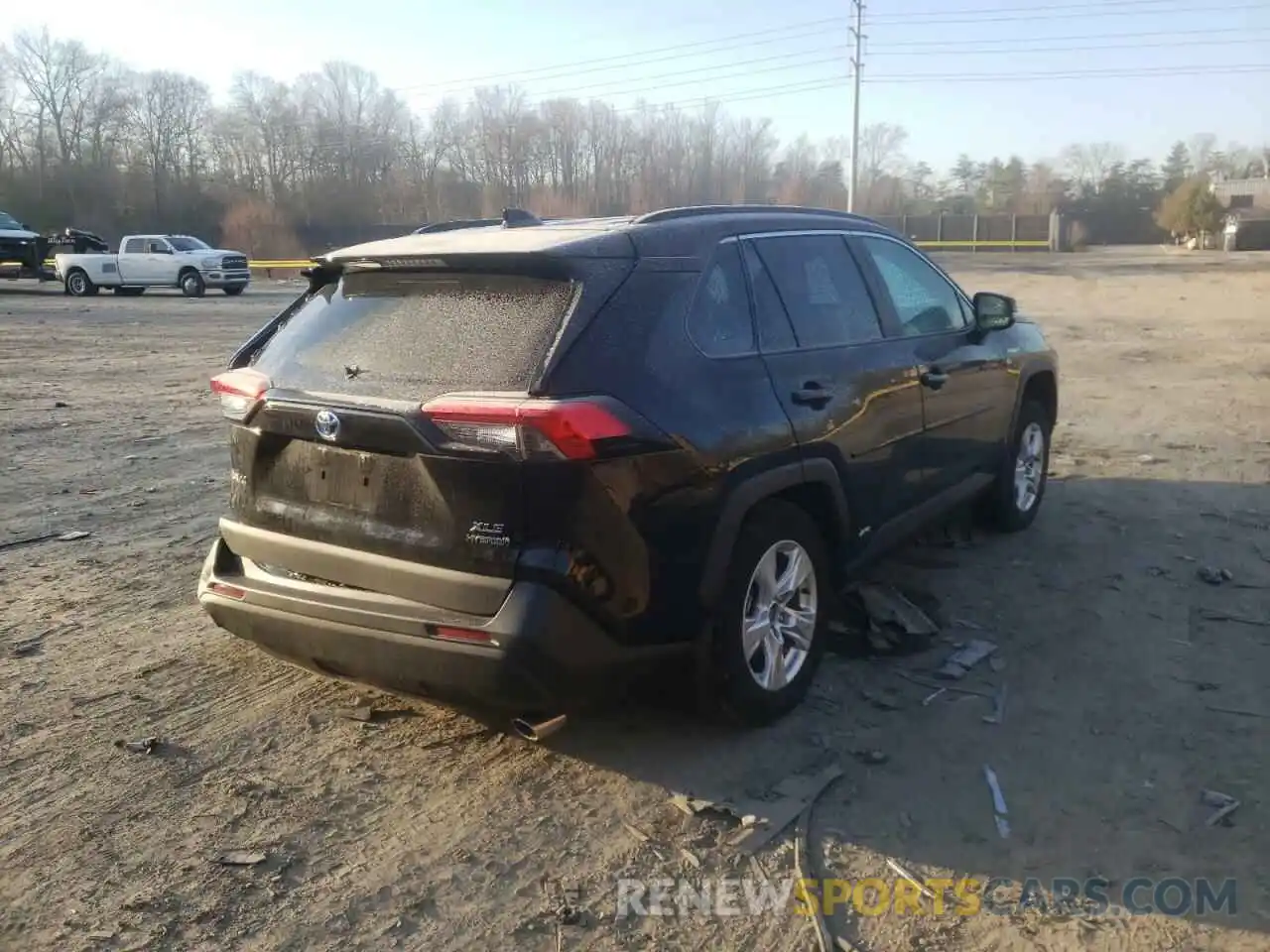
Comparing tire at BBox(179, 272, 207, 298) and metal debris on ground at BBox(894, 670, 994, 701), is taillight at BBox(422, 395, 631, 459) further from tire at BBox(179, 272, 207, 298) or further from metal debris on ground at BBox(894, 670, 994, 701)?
tire at BBox(179, 272, 207, 298)

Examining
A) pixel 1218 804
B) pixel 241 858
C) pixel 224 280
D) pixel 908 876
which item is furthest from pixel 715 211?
pixel 224 280

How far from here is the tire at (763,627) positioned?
12.2ft

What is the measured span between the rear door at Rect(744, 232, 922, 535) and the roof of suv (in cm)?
14

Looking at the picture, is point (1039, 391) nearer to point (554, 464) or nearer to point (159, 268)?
point (554, 464)

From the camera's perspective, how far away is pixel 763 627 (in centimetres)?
395

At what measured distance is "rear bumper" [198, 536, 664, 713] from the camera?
3275mm

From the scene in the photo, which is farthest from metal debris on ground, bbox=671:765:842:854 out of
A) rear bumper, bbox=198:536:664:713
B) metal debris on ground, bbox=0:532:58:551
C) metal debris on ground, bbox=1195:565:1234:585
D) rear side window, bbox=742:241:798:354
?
metal debris on ground, bbox=0:532:58:551

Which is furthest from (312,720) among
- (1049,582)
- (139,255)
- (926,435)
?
(139,255)

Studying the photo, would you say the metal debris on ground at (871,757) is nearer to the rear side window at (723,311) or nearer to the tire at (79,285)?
the rear side window at (723,311)

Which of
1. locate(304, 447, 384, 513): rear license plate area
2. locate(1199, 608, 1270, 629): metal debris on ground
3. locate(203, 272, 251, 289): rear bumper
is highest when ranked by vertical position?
locate(203, 272, 251, 289): rear bumper

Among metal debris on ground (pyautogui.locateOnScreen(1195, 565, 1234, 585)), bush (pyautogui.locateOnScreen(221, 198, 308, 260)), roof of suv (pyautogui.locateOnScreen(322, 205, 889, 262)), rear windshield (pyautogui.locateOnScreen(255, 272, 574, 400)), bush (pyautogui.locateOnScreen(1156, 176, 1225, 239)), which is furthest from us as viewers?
bush (pyautogui.locateOnScreen(1156, 176, 1225, 239))

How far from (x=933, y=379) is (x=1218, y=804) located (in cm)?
225

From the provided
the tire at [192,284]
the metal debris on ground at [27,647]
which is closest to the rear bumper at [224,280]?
the tire at [192,284]

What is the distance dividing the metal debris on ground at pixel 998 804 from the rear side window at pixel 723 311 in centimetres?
167
